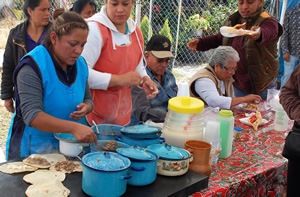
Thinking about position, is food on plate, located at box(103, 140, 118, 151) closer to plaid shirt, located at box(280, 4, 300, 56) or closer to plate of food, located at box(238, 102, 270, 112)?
plate of food, located at box(238, 102, 270, 112)

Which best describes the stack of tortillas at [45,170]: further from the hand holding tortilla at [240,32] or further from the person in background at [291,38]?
the person in background at [291,38]

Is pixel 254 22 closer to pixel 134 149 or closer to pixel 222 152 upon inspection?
pixel 222 152

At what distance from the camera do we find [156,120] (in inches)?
98.2

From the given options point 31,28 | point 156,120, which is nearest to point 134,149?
point 156,120

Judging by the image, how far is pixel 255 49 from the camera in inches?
Result: 129

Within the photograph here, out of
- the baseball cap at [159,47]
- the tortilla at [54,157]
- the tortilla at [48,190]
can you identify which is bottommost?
the tortilla at [48,190]

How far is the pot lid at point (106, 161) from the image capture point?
4.35 ft

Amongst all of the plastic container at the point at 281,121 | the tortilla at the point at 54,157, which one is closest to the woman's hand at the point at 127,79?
the tortilla at the point at 54,157

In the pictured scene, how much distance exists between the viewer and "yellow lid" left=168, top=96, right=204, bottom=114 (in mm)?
1790

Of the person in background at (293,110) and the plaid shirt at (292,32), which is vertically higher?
the plaid shirt at (292,32)

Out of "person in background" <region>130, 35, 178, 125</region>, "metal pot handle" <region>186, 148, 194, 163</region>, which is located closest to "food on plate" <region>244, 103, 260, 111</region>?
"person in background" <region>130, 35, 178, 125</region>

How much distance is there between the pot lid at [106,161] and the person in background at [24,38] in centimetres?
163

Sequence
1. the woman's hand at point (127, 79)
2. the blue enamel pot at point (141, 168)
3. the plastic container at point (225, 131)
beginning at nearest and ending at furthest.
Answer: the blue enamel pot at point (141, 168) → the plastic container at point (225, 131) → the woman's hand at point (127, 79)

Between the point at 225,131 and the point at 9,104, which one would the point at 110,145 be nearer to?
the point at 225,131
